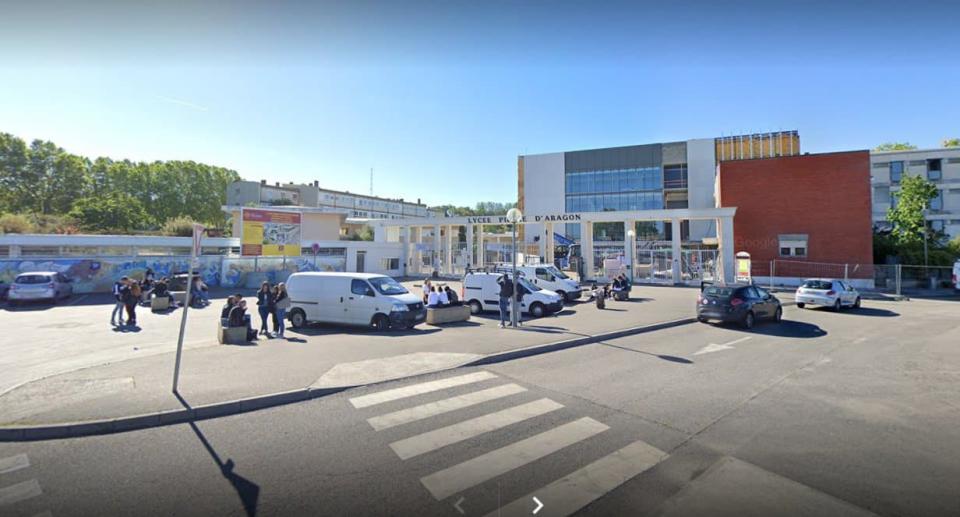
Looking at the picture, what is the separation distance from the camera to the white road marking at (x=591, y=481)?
12.6ft

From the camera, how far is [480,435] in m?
5.36

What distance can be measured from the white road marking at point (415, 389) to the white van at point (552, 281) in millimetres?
13297

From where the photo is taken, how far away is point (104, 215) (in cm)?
5078

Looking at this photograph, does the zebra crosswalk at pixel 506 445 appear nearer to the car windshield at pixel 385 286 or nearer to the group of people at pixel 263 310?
the group of people at pixel 263 310

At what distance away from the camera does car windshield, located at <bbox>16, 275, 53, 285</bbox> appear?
64.7 feet

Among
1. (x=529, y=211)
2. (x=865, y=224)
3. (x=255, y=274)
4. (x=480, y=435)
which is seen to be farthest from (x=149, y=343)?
(x=529, y=211)

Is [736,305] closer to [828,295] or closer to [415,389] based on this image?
[828,295]

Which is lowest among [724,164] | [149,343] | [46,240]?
[149,343]

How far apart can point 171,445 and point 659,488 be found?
5426mm

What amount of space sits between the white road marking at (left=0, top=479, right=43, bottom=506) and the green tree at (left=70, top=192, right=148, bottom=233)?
5942 centimetres

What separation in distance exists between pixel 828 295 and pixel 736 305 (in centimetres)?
865

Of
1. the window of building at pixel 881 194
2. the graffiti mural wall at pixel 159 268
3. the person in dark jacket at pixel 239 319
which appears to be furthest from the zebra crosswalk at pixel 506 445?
the window of building at pixel 881 194

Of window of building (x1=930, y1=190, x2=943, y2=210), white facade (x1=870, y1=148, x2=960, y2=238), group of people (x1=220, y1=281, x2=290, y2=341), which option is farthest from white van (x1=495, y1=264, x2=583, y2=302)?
window of building (x1=930, y1=190, x2=943, y2=210)

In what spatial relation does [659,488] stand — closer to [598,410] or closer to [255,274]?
[598,410]
